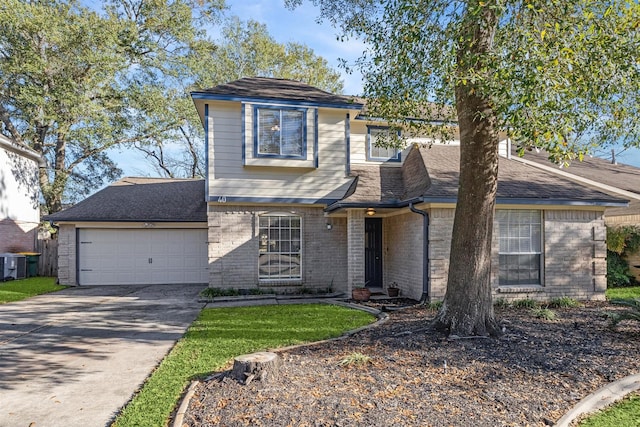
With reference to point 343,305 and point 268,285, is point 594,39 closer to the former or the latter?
point 343,305

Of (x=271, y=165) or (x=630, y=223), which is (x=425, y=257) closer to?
(x=271, y=165)

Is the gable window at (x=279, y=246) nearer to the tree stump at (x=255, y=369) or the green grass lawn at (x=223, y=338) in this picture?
the green grass lawn at (x=223, y=338)

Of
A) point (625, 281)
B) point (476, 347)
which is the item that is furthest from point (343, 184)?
point (625, 281)

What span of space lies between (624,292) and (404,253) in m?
6.69

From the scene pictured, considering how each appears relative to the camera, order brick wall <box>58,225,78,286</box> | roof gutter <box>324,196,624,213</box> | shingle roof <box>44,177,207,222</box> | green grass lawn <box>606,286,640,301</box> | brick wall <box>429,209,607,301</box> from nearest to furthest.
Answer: roof gutter <box>324,196,624,213</box>
brick wall <box>429,209,607,301</box>
green grass lawn <box>606,286,640,301</box>
brick wall <box>58,225,78,286</box>
shingle roof <box>44,177,207,222</box>

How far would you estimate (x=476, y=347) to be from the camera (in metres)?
5.68

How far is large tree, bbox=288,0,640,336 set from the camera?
483 cm

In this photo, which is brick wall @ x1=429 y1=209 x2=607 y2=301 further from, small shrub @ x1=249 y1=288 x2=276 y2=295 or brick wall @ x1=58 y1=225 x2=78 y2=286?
brick wall @ x1=58 y1=225 x2=78 y2=286

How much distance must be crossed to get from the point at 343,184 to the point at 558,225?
5696 millimetres

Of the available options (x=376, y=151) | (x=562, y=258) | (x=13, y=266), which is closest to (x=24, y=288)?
(x=13, y=266)

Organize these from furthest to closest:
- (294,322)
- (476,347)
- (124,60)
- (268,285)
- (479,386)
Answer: (124,60) < (268,285) < (294,322) < (476,347) < (479,386)

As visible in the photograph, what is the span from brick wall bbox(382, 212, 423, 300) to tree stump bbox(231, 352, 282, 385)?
596 cm

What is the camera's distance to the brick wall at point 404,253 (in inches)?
393

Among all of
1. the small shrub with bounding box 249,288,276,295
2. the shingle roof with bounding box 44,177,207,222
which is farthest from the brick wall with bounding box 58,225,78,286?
the small shrub with bounding box 249,288,276,295
